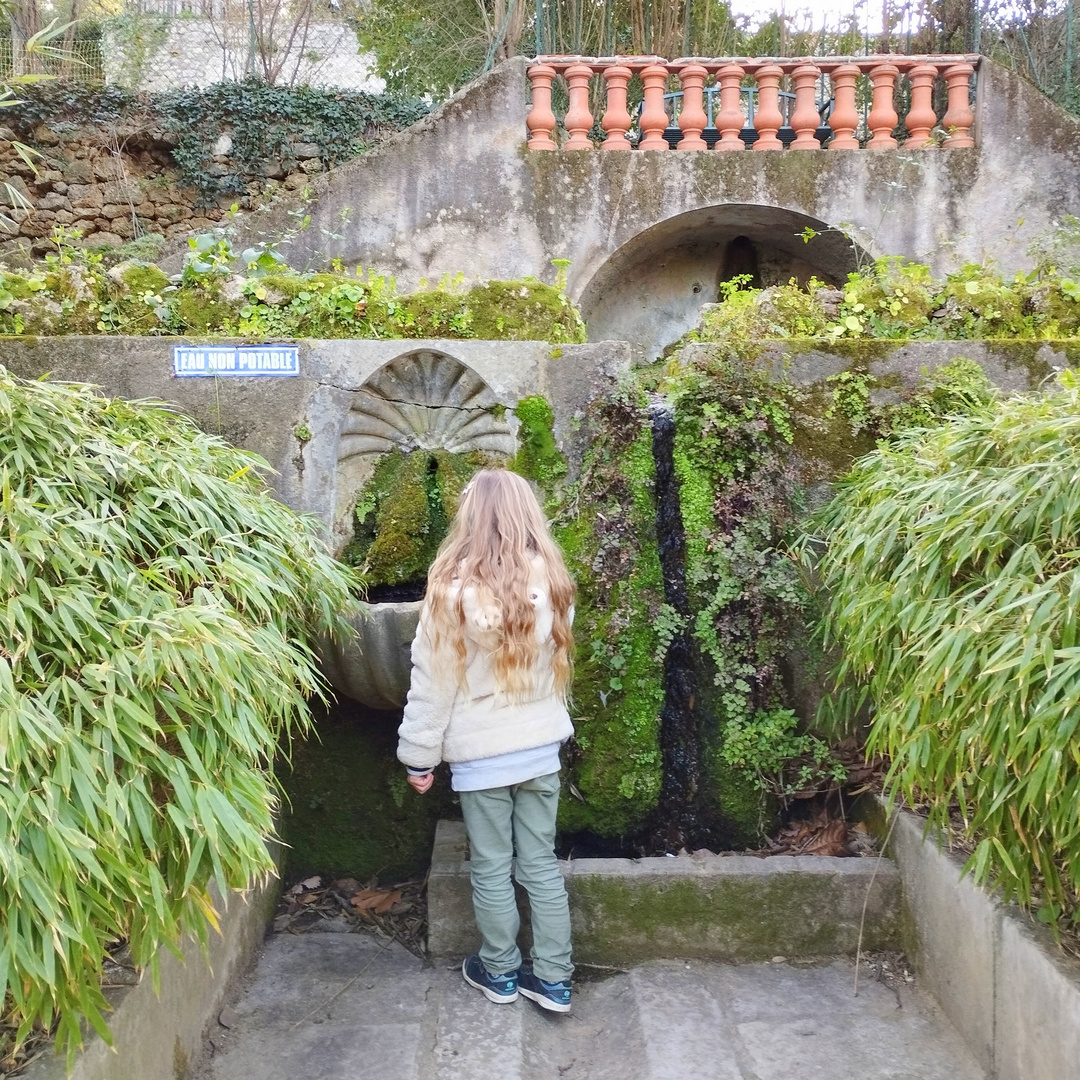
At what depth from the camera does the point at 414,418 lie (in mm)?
3381

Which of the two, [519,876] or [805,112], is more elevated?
[805,112]

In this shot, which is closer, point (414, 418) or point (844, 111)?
point (414, 418)

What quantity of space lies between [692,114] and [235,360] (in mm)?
4523

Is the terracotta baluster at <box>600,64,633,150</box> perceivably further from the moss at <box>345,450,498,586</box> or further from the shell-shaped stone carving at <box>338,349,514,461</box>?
the moss at <box>345,450,498,586</box>

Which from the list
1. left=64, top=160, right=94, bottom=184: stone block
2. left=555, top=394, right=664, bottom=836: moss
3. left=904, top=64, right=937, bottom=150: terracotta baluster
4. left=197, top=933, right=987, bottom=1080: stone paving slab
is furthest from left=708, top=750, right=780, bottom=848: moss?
left=64, top=160, right=94, bottom=184: stone block

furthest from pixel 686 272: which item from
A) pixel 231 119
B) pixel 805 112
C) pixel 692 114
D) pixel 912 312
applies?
pixel 231 119

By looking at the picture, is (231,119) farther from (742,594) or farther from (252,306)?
(742,594)

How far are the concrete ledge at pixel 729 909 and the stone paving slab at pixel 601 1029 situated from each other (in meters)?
0.06

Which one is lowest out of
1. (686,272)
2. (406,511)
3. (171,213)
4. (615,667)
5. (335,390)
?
(615,667)

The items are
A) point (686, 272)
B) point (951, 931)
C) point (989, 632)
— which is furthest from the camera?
point (686, 272)

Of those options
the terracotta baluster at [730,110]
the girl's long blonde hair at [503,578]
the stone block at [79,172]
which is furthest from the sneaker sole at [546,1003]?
the stone block at [79,172]

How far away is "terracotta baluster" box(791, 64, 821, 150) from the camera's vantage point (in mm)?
6281

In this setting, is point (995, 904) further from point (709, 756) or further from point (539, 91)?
point (539, 91)

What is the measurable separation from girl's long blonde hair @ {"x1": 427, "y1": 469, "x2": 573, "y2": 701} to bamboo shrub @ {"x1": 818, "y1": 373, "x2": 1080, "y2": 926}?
82 centimetres
